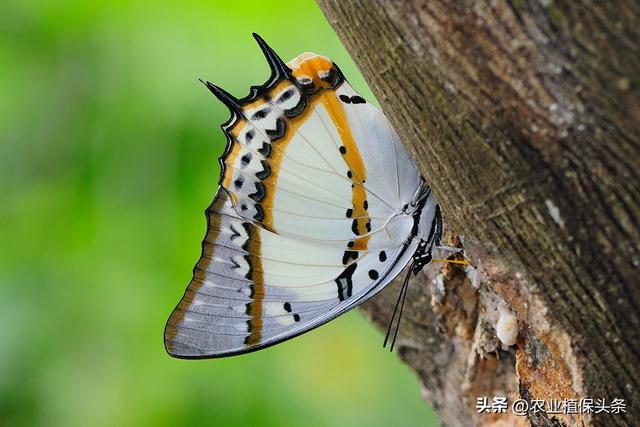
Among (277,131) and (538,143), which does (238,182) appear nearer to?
(277,131)

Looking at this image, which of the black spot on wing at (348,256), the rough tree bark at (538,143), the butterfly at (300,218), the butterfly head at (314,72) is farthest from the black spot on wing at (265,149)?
the rough tree bark at (538,143)

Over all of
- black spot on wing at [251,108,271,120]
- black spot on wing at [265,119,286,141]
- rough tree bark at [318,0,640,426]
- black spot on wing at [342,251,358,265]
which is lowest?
rough tree bark at [318,0,640,426]

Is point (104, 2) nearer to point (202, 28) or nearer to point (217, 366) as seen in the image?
point (202, 28)

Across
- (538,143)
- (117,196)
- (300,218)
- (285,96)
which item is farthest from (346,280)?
(117,196)

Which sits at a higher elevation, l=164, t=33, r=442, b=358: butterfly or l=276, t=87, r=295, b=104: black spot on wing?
l=276, t=87, r=295, b=104: black spot on wing

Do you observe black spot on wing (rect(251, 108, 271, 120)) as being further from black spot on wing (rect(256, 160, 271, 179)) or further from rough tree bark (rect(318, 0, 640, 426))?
rough tree bark (rect(318, 0, 640, 426))

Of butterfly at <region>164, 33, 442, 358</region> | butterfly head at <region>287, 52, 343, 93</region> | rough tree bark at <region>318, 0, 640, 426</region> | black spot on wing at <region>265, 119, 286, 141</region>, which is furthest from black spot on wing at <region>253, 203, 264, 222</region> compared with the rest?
rough tree bark at <region>318, 0, 640, 426</region>
